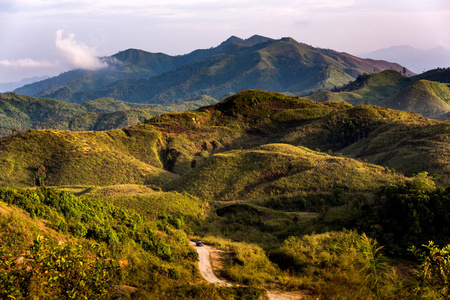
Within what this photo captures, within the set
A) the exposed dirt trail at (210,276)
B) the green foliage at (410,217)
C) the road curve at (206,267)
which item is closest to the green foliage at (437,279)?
the exposed dirt trail at (210,276)

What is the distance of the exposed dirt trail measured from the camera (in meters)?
21.0

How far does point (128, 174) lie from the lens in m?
97.4

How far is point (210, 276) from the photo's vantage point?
81.6 feet

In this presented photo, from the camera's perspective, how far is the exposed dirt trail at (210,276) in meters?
21.0

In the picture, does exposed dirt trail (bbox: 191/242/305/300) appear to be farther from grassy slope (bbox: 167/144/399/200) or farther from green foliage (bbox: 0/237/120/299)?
grassy slope (bbox: 167/144/399/200)

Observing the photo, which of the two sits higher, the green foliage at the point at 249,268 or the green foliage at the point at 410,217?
the green foliage at the point at 410,217

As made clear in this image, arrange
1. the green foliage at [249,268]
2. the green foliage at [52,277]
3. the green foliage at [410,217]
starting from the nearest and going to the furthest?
the green foliage at [52,277], the green foliage at [249,268], the green foliage at [410,217]

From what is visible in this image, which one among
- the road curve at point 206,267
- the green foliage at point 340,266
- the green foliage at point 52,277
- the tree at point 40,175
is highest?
the green foliage at point 52,277

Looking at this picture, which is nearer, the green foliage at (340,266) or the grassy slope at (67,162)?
the green foliage at (340,266)

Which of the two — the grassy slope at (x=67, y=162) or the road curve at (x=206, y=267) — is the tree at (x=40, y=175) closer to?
the grassy slope at (x=67, y=162)

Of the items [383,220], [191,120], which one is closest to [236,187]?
[383,220]

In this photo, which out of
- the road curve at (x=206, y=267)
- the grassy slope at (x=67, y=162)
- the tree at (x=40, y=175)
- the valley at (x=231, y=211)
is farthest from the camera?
the grassy slope at (x=67, y=162)

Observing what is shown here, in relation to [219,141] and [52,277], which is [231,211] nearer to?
[52,277]

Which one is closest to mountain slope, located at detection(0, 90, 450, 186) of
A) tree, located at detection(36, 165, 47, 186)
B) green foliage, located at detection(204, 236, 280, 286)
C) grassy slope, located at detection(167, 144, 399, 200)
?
tree, located at detection(36, 165, 47, 186)
